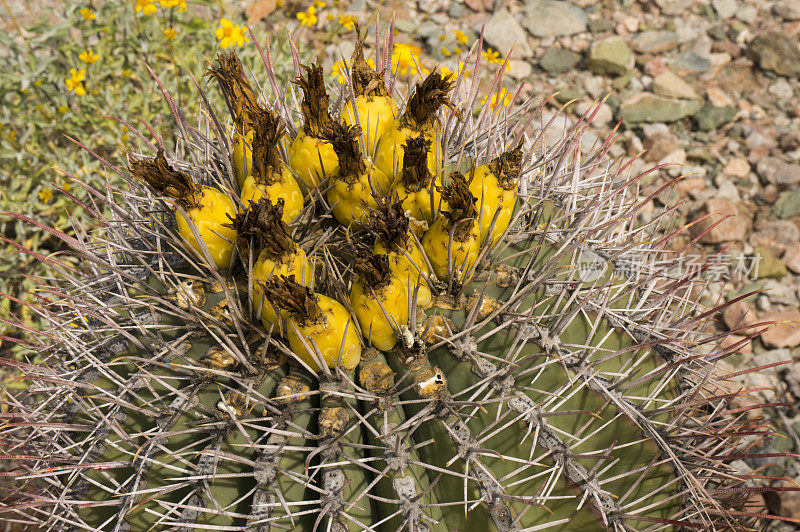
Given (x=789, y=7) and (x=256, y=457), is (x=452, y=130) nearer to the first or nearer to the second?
(x=256, y=457)

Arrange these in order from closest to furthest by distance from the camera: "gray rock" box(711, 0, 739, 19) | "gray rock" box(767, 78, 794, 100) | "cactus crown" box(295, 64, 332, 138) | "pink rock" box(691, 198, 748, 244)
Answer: "cactus crown" box(295, 64, 332, 138)
"pink rock" box(691, 198, 748, 244)
"gray rock" box(767, 78, 794, 100)
"gray rock" box(711, 0, 739, 19)

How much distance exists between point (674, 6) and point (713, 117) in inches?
66.5

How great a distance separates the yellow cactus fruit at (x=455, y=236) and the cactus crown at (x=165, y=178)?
787 millimetres

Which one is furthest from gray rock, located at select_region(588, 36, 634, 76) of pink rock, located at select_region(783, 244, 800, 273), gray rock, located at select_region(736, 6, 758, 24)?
pink rock, located at select_region(783, 244, 800, 273)

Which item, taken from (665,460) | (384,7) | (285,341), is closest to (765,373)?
(665,460)

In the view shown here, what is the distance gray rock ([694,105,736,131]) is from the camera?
559 cm

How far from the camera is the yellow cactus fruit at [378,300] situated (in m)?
1.70

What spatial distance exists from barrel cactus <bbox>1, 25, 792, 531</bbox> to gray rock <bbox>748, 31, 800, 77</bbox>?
204 inches

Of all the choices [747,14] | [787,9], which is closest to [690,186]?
[747,14]

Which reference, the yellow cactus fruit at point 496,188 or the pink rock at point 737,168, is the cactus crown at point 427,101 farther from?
the pink rock at point 737,168

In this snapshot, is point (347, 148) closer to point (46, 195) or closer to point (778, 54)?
point (46, 195)

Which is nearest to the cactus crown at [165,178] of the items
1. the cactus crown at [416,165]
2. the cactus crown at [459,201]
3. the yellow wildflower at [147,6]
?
the cactus crown at [416,165]

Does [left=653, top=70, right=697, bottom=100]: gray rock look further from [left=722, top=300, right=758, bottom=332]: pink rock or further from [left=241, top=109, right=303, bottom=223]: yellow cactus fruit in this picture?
[left=241, top=109, right=303, bottom=223]: yellow cactus fruit

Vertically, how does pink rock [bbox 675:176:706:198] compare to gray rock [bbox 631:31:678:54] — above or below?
below
